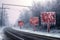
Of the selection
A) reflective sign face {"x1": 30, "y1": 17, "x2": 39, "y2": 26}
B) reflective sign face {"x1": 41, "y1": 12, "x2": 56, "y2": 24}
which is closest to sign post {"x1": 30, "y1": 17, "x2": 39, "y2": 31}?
reflective sign face {"x1": 30, "y1": 17, "x2": 39, "y2": 26}

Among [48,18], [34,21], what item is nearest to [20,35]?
[34,21]

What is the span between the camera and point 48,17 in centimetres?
282

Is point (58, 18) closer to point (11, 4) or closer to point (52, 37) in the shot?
point (52, 37)

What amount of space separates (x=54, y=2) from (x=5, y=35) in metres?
1.01

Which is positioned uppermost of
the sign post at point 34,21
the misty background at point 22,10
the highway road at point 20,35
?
the misty background at point 22,10

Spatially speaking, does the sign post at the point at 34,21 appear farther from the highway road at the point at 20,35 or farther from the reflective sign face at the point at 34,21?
the highway road at the point at 20,35

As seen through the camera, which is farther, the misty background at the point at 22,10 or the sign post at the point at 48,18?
the misty background at the point at 22,10

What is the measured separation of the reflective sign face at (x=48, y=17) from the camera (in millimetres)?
2777

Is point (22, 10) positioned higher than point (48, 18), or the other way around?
point (22, 10)

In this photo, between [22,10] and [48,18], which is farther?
[22,10]

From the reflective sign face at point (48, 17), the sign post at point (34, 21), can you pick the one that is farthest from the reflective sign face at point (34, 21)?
the reflective sign face at point (48, 17)

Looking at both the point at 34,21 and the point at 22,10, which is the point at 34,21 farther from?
the point at 22,10

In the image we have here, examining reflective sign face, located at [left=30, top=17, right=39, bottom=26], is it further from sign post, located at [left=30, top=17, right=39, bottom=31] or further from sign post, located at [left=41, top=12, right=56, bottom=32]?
sign post, located at [left=41, top=12, right=56, bottom=32]

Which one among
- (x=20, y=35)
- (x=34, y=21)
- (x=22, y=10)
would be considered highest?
(x=22, y=10)
